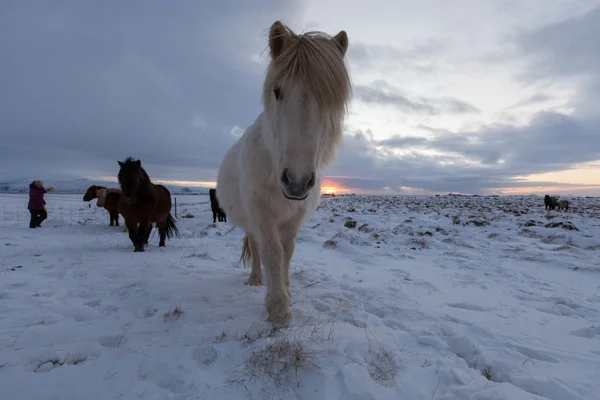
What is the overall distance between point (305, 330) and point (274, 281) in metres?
0.57

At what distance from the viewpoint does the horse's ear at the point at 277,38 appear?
2.62 metres

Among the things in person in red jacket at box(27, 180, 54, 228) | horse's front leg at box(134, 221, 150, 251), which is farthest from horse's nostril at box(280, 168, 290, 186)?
person in red jacket at box(27, 180, 54, 228)

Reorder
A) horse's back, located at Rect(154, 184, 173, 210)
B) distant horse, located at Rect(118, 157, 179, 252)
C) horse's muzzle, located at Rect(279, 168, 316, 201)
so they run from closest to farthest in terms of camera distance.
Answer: horse's muzzle, located at Rect(279, 168, 316, 201), distant horse, located at Rect(118, 157, 179, 252), horse's back, located at Rect(154, 184, 173, 210)

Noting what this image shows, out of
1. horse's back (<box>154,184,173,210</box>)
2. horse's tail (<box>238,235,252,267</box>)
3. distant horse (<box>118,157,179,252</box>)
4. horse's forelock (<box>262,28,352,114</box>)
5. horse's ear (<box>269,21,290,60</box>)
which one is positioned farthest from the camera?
horse's back (<box>154,184,173,210</box>)

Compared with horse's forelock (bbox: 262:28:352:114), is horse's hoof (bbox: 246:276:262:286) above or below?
below

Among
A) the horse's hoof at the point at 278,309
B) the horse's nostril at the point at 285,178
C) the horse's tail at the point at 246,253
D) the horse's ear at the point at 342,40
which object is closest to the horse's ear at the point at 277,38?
the horse's ear at the point at 342,40

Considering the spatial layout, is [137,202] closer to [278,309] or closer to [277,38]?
[278,309]

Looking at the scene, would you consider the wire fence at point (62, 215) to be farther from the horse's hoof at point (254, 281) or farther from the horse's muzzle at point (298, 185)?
the horse's muzzle at point (298, 185)

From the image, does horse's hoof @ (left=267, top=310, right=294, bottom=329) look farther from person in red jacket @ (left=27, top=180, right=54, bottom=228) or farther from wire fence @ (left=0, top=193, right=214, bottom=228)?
wire fence @ (left=0, top=193, right=214, bottom=228)

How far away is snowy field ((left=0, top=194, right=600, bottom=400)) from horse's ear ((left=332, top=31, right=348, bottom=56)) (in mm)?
2710

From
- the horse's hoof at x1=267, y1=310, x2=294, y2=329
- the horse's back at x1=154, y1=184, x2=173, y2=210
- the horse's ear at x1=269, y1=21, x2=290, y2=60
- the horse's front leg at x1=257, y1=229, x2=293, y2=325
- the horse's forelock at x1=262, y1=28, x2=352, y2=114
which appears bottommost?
the horse's hoof at x1=267, y1=310, x2=294, y2=329

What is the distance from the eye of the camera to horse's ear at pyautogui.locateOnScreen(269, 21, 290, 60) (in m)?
2.62

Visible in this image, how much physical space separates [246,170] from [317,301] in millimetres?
1816

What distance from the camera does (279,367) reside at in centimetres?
184
